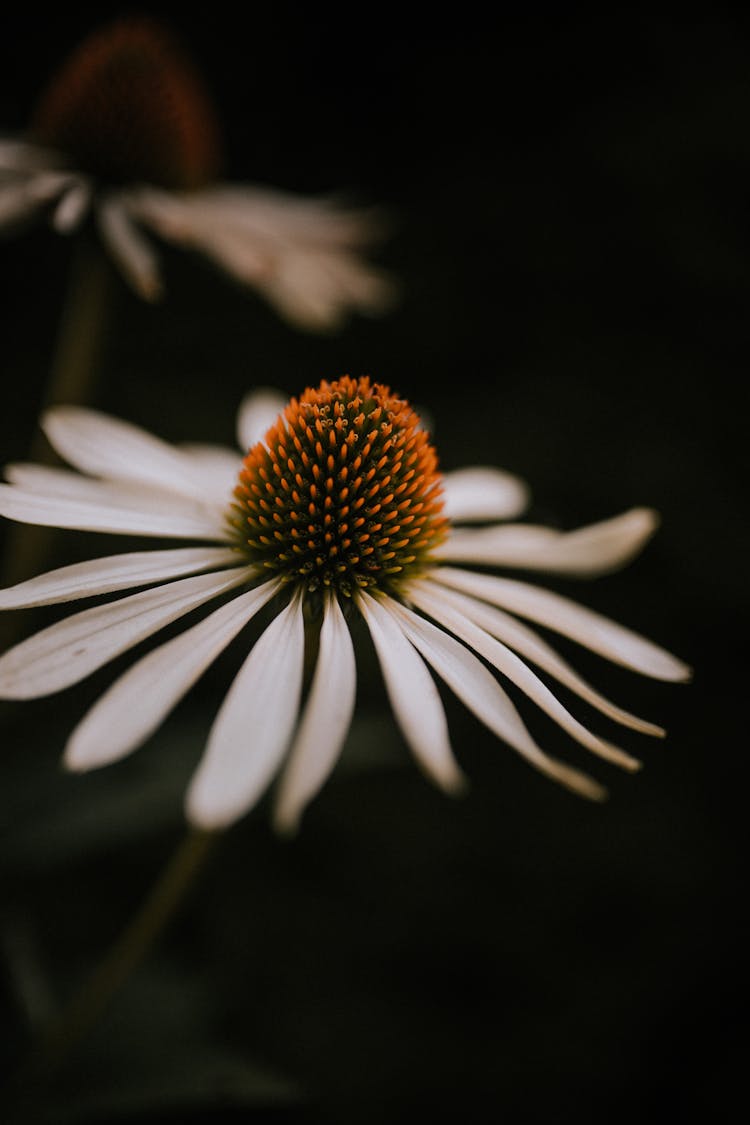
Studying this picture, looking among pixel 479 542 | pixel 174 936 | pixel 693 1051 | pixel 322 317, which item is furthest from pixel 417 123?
pixel 693 1051

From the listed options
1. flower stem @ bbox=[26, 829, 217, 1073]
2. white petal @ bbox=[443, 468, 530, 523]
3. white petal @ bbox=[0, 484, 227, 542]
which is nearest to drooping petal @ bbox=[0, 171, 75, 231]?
white petal @ bbox=[0, 484, 227, 542]

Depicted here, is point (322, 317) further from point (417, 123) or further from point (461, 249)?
point (417, 123)

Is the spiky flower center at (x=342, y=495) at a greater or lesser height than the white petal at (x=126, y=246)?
lesser

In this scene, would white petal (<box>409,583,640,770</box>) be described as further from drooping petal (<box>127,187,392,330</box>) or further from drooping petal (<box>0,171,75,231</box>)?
drooping petal (<box>0,171,75,231</box>)

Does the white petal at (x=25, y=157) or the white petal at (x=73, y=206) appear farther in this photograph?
the white petal at (x=25, y=157)

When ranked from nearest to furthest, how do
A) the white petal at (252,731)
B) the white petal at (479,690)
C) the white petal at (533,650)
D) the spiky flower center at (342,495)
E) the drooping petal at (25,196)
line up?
the white petal at (252,731) → the white petal at (479,690) → the white petal at (533,650) → the spiky flower center at (342,495) → the drooping petal at (25,196)

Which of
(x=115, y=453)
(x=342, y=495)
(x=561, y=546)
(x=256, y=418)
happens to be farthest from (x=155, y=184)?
(x=561, y=546)

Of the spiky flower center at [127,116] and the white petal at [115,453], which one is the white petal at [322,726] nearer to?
the white petal at [115,453]

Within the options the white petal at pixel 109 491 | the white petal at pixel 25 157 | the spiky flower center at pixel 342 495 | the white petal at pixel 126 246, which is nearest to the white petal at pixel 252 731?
the spiky flower center at pixel 342 495
